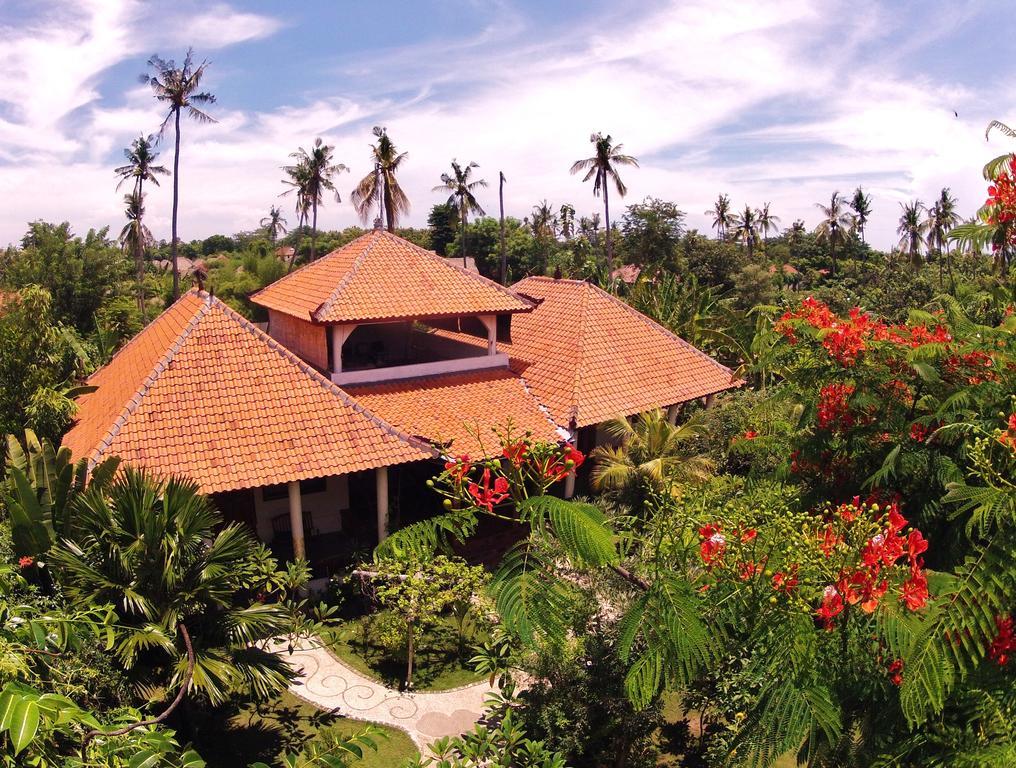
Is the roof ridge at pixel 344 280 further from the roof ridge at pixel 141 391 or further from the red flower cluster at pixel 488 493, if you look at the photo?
the red flower cluster at pixel 488 493

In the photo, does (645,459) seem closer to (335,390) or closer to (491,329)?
(491,329)

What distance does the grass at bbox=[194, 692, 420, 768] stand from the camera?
947cm

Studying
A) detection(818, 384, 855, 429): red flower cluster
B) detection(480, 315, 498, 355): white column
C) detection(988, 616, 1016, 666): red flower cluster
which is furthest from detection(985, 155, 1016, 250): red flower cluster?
detection(480, 315, 498, 355): white column

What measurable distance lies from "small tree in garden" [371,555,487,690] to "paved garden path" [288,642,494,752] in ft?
1.58

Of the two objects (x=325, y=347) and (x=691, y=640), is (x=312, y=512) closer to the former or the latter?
(x=325, y=347)

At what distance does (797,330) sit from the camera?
8.41 metres

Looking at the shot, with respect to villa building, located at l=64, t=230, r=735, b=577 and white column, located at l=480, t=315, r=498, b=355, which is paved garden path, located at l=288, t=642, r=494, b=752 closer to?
villa building, located at l=64, t=230, r=735, b=577

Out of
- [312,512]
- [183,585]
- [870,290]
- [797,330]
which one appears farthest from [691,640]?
[870,290]

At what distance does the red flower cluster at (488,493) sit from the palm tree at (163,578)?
4.71m

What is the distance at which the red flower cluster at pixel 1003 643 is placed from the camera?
15.1 ft

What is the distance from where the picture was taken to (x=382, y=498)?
45.9 ft

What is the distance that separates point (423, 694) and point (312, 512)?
593cm

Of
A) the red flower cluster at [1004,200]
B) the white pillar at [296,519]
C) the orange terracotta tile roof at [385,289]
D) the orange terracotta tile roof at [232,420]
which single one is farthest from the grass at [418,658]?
the red flower cluster at [1004,200]

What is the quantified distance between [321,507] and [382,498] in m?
2.69
